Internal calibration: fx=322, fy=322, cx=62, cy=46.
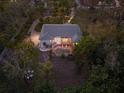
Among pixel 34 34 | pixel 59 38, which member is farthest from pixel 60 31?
pixel 34 34

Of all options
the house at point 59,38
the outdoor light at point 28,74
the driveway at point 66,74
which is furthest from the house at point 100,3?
the outdoor light at point 28,74

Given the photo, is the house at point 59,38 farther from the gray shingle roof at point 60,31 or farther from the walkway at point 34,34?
the walkway at point 34,34

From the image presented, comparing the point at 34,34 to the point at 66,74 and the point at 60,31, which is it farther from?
the point at 66,74

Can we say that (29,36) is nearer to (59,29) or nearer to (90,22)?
(59,29)

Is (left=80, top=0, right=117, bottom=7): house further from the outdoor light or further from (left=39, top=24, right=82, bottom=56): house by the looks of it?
the outdoor light

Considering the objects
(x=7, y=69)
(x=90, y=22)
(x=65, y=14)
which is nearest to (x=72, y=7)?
(x=65, y=14)

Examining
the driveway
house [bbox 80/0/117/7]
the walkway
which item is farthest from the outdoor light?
house [bbox 80/0/117/7]

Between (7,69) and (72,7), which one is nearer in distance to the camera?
(7,69)
